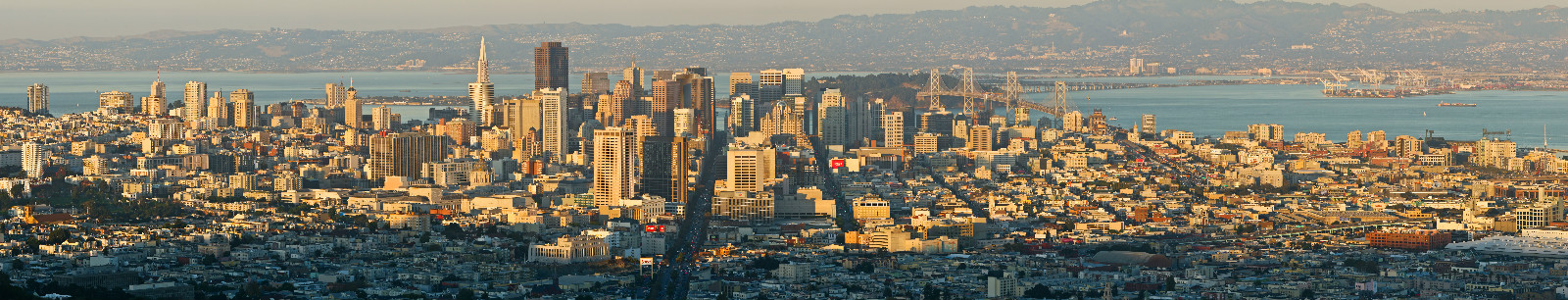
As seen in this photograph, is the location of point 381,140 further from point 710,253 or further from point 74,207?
point 710,253

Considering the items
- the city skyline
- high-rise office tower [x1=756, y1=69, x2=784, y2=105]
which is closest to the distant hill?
the city skyline

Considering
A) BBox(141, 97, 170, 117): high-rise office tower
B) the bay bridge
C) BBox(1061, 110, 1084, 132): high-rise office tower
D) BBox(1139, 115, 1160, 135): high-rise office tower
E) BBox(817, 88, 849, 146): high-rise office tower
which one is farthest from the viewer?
the bay bridge

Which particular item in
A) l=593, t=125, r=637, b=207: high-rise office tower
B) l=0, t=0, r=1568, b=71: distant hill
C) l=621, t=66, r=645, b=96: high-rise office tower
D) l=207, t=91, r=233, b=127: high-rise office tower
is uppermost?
l=0, t=0, r=1568, b=71: distant hill

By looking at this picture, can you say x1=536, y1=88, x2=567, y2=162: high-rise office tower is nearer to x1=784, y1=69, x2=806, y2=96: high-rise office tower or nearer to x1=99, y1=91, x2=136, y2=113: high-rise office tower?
x1=99, y1=91, x2=136, y2=113: high-rise office tower

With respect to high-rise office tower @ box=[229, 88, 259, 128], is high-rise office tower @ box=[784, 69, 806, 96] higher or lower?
higher

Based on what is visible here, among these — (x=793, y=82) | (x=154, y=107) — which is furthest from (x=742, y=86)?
(x=154, y=107)

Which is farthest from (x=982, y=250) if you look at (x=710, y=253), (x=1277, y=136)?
(x=1277, y=136)
